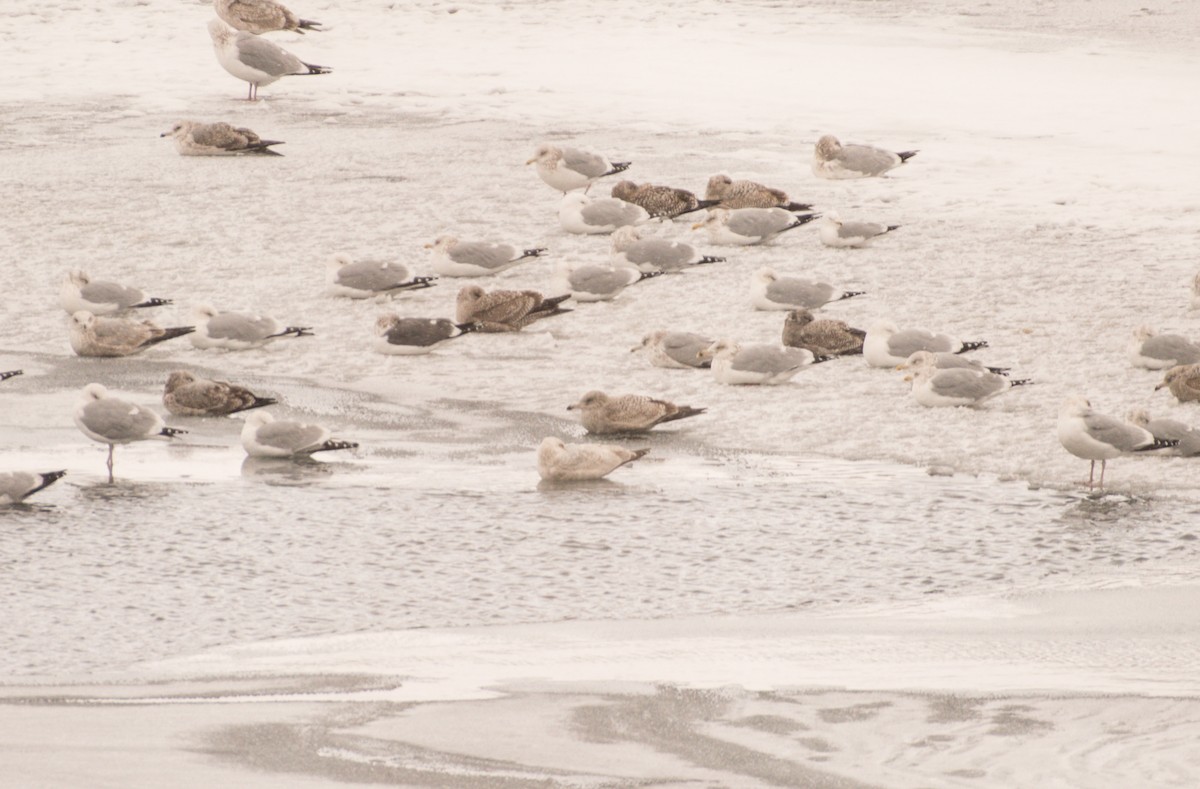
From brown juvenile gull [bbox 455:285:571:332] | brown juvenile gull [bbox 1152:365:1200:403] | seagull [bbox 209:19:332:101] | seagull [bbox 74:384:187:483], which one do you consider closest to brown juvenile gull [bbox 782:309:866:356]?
brown juvenile gull [bbox 455:285:571:332]

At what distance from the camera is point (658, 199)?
1428 cm

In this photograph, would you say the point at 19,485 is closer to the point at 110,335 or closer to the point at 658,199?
the point at 110,335

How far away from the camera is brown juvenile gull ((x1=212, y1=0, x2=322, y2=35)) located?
20.2 meters

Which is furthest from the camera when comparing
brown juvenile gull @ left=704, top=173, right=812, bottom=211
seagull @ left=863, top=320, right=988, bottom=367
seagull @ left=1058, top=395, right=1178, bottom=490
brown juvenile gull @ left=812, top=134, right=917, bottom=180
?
brown juvenile gull @ left=812, top=134, right=917, bottom=180

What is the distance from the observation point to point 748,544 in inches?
295

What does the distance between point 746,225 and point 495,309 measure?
8.45 ft

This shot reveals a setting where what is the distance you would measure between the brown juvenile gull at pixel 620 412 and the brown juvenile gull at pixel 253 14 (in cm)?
1221

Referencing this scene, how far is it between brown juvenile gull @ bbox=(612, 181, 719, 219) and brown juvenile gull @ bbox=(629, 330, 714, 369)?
12.3ft

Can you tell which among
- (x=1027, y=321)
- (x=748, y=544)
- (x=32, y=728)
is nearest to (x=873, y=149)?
(x=1027, y=321)

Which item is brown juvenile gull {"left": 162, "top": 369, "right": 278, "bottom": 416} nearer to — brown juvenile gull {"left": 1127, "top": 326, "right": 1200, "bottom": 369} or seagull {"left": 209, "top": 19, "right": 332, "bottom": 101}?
brown juvenile gull {"left": 1127, "top": 326, "right": 1200, "bottom": 369}

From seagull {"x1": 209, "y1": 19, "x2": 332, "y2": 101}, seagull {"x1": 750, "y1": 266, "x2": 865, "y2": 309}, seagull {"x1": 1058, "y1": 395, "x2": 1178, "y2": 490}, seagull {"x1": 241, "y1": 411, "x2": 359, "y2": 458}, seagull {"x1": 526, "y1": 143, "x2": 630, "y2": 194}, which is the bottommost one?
seagull {"x1": 241, "y1": 411, "x2": 359, "y2": 458}

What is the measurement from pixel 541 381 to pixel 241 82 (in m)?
11.2

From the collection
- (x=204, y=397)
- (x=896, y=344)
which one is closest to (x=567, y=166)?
(x=896, y=344)

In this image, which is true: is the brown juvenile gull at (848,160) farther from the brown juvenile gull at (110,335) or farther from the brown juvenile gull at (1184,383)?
the brown juvenile gull at (110,335)
